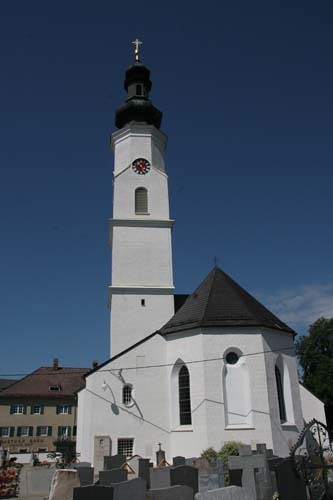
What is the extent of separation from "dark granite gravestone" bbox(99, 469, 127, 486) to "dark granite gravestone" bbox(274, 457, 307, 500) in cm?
525

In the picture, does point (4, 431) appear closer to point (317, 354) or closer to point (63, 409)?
point (63, 409)

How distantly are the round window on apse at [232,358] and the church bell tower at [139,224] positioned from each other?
5791 mm

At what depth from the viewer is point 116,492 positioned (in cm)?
1022

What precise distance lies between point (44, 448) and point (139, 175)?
29.9 m

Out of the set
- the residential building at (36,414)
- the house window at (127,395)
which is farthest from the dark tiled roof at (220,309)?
the residential building at (36,414)

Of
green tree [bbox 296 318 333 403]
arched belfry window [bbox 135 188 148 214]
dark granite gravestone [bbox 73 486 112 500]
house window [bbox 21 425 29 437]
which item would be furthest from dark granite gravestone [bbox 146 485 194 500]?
house window [bbox 21 425 29 437]

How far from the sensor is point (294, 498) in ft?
31.8

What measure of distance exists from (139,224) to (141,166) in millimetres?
4238

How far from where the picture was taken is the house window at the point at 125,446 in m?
22.2

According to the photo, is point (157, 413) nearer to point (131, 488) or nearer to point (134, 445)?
point (134, 445)

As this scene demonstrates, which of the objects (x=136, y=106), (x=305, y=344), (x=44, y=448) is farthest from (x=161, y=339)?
(x=44, y=448)

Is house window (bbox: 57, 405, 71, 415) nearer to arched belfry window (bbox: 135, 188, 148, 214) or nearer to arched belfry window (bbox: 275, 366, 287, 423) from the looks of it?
arched belfry window (bbox: 135, 188, 148, 214)

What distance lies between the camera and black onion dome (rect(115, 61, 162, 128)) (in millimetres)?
32500

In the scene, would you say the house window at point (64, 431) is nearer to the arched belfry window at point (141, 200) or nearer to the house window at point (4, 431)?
the house window at point (4, 431)
